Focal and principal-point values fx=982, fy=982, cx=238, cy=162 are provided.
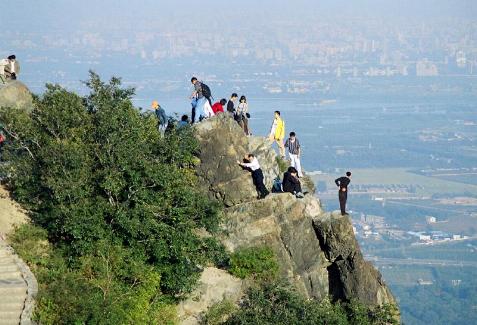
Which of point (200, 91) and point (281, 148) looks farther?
point (281, 148)

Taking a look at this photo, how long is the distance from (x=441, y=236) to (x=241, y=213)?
114770mm

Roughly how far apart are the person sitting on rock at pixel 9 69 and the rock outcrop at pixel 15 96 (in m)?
1.41

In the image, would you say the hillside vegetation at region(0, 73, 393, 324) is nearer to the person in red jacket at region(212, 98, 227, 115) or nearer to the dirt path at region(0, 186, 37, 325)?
the dirt path at region(0, 186, 37, 325)

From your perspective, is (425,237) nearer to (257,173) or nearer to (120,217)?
(257,173)

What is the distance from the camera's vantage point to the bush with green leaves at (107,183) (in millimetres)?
18859

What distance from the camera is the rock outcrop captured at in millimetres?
23859

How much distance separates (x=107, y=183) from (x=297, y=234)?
4.79 metres

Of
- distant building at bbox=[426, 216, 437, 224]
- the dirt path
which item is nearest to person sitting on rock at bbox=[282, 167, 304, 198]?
the dirt path

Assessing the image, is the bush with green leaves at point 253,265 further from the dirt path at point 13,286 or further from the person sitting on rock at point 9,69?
the person sitting on rock at point 9,69

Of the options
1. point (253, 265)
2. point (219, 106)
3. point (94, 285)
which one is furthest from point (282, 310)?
point (219, 106)

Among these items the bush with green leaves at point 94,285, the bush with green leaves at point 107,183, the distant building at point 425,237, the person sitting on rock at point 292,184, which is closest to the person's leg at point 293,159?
the person sitting on rock at point 292,184

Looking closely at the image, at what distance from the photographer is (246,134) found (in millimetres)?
25188

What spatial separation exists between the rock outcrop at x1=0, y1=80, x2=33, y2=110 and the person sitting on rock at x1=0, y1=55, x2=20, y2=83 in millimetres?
1406

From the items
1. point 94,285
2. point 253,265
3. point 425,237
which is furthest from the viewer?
point 425,237
